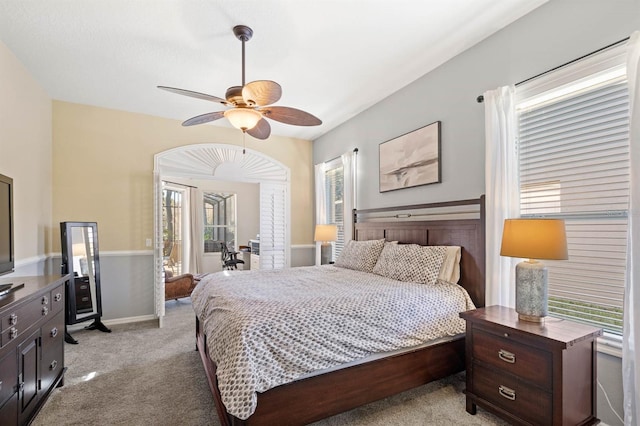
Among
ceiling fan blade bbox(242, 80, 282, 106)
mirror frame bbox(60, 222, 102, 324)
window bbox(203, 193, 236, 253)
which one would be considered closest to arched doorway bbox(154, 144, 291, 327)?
mirror frame bbox(60, 222, 102, 324)

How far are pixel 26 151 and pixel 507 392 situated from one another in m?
4.76

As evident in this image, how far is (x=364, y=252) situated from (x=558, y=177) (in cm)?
199

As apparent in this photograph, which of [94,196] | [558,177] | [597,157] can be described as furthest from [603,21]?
[94,196]

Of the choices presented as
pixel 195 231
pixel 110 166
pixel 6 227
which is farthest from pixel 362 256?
pixel 195 231

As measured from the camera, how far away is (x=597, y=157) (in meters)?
2.06

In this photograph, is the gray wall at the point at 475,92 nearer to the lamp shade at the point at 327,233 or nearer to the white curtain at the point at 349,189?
the white curtain at the point at 349,189

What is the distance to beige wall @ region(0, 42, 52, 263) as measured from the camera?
2836 millimetres

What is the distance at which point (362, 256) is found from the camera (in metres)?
3.65

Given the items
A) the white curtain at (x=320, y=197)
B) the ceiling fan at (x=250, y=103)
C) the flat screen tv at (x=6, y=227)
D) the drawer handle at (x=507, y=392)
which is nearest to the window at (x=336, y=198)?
the white curtain at (x=320, y=197)

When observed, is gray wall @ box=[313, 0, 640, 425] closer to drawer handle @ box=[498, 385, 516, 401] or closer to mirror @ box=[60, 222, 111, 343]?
drawer handle @ box=[498, 385, 516, 401]

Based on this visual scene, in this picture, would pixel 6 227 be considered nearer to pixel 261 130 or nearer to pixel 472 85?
pixel 261 130

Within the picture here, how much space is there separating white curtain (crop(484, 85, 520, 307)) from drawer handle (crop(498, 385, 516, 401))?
665mm

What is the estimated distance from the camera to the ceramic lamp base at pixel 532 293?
1974 millimetres

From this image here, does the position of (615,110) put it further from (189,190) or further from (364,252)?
(189,190)
